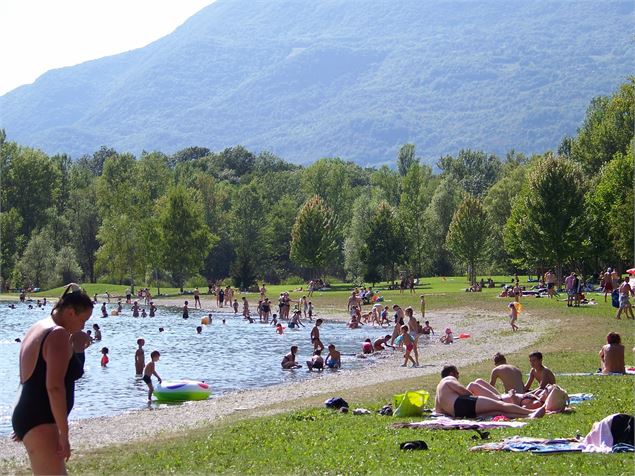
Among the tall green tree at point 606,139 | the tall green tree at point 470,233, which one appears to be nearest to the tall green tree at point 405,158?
the tall green tree at point 606,139

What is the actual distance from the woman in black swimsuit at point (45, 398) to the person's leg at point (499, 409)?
9536 mm

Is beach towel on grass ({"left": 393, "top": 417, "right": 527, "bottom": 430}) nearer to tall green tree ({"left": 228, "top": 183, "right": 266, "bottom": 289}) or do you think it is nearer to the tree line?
the tree line

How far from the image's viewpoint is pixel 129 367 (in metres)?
35.4

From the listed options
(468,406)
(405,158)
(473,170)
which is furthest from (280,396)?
(405,158)

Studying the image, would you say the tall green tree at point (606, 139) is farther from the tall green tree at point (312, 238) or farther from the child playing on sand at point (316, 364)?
the child playing on sand at point (316, 364)

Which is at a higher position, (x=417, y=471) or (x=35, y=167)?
(x=35, y=167)

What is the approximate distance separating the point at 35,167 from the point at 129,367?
79.0 meters

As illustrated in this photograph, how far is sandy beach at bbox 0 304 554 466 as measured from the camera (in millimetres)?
18430

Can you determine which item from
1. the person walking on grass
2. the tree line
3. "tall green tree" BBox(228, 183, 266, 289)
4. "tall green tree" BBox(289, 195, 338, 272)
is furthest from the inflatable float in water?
"tall green tree" BBox(228, 183, 266, 289)

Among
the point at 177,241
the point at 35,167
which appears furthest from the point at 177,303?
the point at 35,167

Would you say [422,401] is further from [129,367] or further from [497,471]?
[129,367]

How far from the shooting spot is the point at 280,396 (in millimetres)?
24594

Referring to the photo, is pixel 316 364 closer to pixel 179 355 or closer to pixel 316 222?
pixel 179 355

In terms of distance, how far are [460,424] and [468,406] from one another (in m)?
1.10
